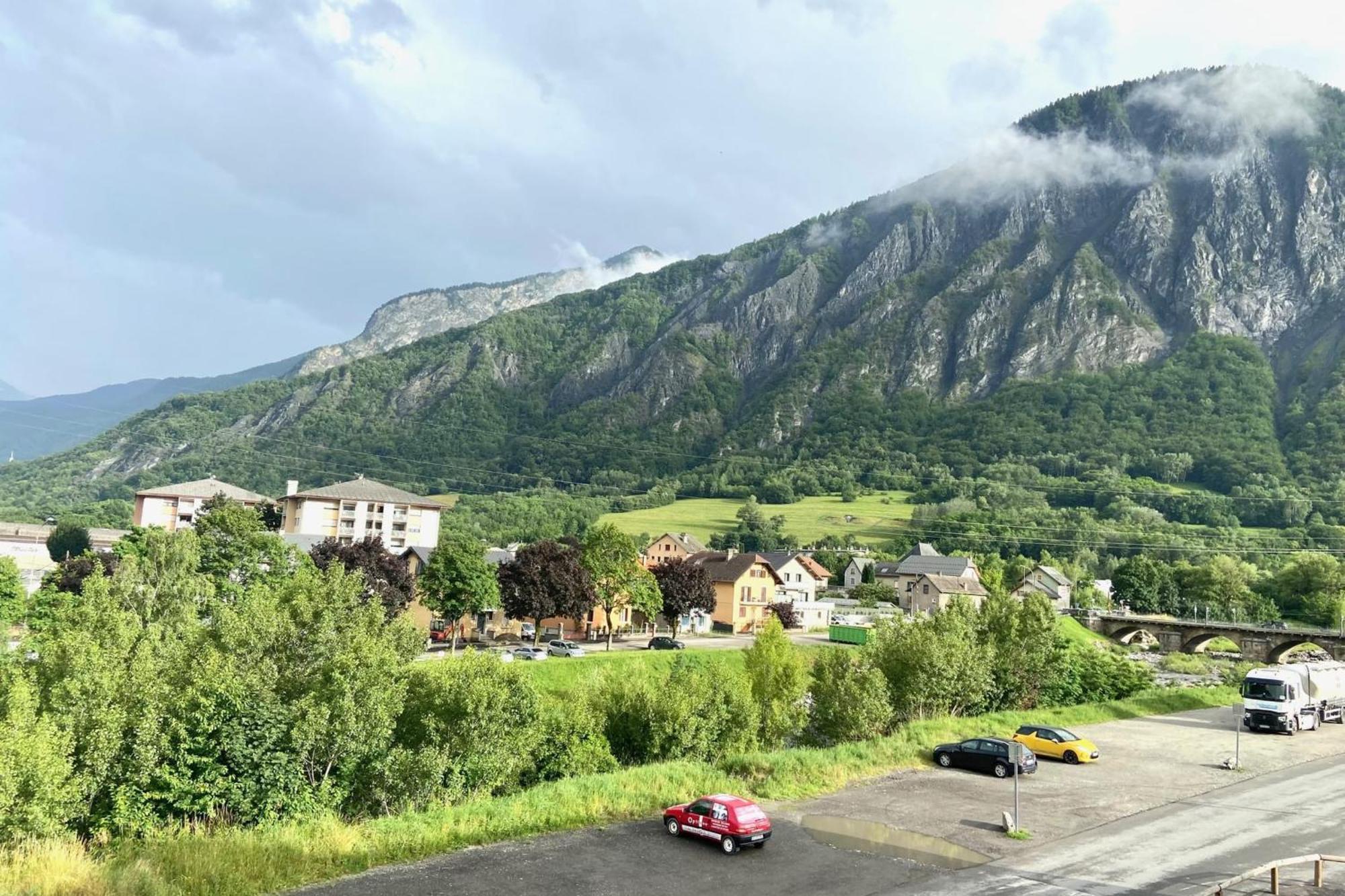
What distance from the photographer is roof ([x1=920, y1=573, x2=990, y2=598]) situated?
12006 cm

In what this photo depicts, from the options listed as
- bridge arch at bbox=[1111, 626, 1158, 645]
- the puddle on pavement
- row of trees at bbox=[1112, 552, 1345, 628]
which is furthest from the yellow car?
row of trees at bbox=[1112, 552, 1345, 628]

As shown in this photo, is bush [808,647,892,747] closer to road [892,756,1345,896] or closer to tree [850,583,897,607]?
road [892,756,1345,896]

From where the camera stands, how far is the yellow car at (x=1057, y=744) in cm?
3344

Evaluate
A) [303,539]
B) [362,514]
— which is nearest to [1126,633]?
[362,514]

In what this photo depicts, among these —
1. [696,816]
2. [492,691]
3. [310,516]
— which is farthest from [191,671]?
[310,516]

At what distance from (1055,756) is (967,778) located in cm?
623

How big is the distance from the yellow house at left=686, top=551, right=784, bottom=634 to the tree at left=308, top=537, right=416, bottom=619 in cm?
3947

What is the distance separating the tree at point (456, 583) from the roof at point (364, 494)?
54725 mm

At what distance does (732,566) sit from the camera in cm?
10200

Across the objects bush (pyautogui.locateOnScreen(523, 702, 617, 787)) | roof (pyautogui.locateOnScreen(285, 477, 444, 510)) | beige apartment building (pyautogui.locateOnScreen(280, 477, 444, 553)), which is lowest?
bush (pyautogui.locateOnScreen(523, 702, 617, 787))

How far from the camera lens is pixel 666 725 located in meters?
34.6

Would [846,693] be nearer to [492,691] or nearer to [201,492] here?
[492,691]

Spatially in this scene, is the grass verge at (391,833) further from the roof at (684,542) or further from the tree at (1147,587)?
the tree at (1147,587)

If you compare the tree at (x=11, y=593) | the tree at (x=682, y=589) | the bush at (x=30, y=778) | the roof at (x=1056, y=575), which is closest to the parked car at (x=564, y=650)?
the tree at (x=682, y=589)
